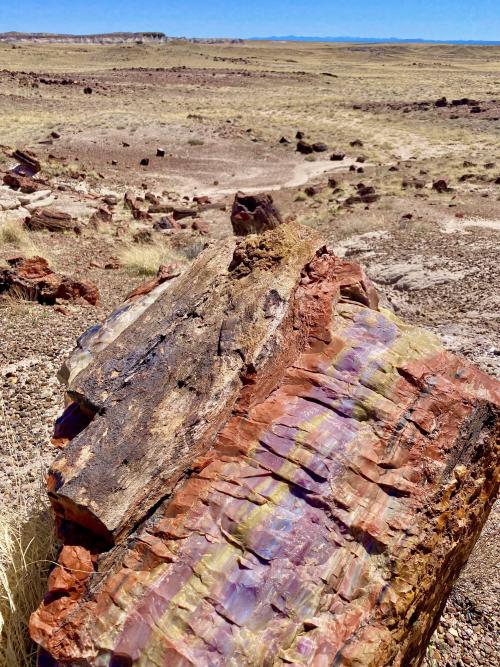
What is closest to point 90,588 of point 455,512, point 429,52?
point 455,512

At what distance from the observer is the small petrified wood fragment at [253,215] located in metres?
13.0

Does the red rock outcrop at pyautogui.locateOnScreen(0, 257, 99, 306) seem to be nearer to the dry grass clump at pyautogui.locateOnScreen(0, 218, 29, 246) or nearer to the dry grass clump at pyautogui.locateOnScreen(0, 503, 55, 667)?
the dry grass clump at pyautogui.locateOnScreen(0, 218, 29, 246)

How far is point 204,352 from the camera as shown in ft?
10.8

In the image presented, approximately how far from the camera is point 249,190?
832 inches

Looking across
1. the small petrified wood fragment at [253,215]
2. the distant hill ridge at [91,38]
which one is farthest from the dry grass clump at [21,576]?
the distant hill ridge at [91,38]

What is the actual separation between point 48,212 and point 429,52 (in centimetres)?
12345

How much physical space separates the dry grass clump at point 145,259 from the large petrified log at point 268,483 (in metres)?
7.76

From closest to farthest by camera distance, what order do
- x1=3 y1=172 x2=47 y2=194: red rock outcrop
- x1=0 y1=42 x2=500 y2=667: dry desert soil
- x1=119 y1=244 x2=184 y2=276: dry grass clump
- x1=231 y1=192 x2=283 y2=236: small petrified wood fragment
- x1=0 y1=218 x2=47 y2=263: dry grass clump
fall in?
x1=0 y1=42 x2=500 y2=667: dry desert soil < x1=119 y1=244 x2=184 y2=276: dry grass clump < x1=0 y1=218 x2=47 y2=263: dry grass clump < x1=231 y1=192 x2=283 y2=236: small petrified wood fragment < x1=3 y1=172 x2=47 y2=194: red rock outcrop

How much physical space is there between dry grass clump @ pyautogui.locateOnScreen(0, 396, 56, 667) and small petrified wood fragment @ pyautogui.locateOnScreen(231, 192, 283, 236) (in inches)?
388

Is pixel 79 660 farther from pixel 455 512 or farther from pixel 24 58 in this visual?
pixel 24 58

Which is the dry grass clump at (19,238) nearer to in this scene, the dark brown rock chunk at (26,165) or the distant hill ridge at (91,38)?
the dark brown rock chunk at (26,165)

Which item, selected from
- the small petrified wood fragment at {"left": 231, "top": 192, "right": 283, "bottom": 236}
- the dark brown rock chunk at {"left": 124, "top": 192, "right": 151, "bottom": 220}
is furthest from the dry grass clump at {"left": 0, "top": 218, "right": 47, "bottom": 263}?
the small petrified wood fragment at {"left": 231, "top": 192, "right": 283, "bottom": 236}

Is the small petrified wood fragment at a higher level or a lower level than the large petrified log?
lower

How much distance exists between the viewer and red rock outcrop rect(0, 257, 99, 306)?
28.9ft
